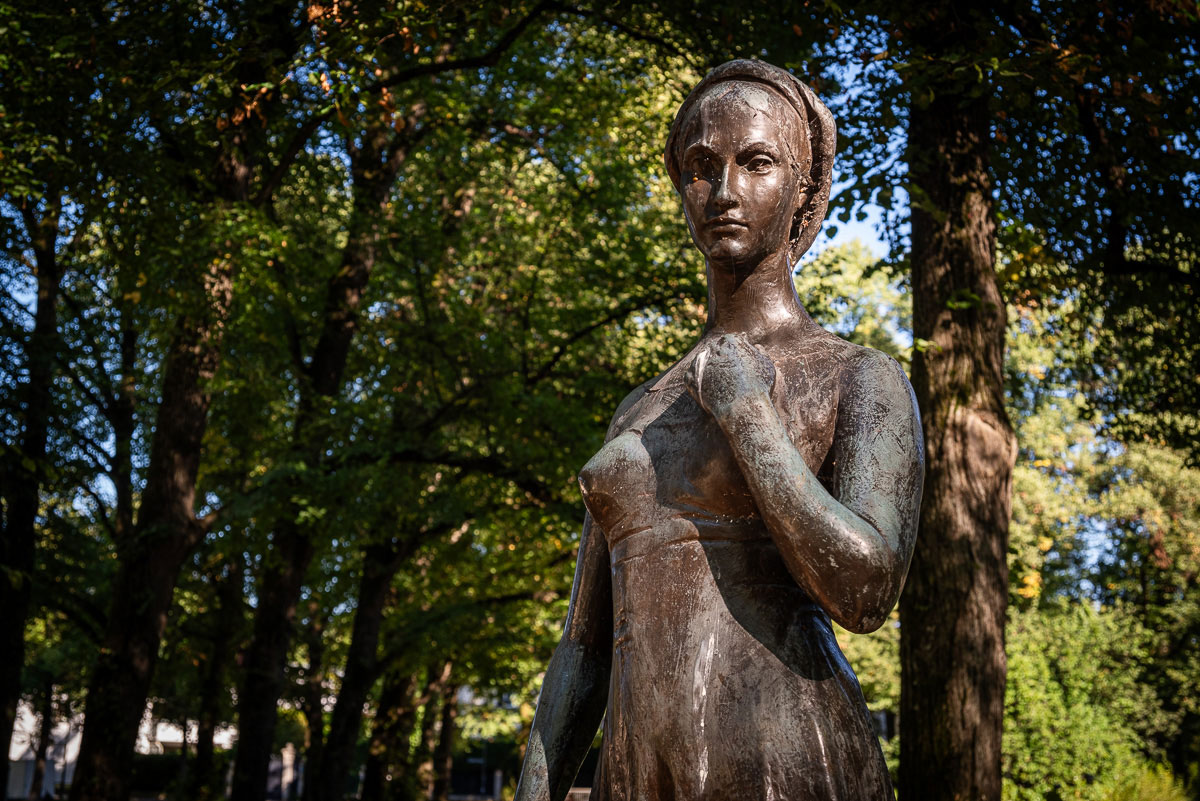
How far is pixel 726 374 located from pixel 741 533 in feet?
1.09

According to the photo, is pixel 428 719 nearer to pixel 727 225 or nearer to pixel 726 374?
pixel 727 225

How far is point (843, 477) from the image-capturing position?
8.34 feet

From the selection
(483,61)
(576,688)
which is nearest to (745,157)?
(576,688)

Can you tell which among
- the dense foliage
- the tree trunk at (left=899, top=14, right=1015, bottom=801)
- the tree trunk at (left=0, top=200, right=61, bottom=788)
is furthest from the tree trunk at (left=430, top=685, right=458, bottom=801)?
the tree trunk at (left=899, top=14, right=1015, bottom=801)

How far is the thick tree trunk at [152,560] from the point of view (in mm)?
11898

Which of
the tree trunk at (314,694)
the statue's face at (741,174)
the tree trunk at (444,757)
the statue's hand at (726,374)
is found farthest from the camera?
the tree trunk at (444,757)

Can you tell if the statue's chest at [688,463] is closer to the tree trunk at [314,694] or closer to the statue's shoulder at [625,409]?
the statue's shoulder at [625,409]

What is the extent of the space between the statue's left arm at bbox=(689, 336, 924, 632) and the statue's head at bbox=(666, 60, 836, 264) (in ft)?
1.03

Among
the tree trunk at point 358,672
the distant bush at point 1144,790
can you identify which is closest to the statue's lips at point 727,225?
the distant bush at point 1144,790

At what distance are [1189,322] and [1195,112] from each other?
11.1 feet

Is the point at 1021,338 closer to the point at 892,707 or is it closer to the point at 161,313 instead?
the point at 892,707

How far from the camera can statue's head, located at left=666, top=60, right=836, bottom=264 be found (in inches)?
112

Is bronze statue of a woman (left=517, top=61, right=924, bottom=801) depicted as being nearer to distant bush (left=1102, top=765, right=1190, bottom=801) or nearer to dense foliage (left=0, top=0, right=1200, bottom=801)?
dense foliage (left=0, top=0, right=1200, bottom=801)

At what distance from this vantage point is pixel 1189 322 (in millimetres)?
13273
